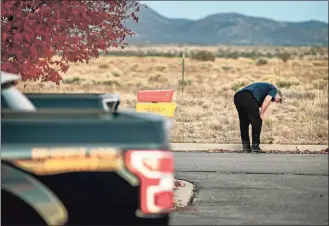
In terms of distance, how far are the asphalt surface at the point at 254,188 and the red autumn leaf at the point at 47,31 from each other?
7.25 feet

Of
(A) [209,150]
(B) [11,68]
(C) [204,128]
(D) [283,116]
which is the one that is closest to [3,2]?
(B) [11,68]

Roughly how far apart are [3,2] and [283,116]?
54.5ft

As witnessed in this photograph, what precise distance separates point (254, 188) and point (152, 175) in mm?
6239

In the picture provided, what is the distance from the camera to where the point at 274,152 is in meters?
14.6

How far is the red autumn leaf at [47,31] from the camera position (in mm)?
7965

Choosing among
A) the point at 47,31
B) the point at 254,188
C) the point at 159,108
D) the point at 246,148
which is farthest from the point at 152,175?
the point at 159,108

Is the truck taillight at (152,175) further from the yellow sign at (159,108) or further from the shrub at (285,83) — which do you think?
the shrub at (285,83)

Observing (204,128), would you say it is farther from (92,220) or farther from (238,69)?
(238,69)

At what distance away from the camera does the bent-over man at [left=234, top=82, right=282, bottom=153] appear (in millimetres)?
14108

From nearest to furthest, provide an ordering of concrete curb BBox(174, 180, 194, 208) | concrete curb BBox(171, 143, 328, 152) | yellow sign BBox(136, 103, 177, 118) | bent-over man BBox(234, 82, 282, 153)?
concrete curb BBox(174, 180, 194, 208) → bent-over man BBox(234, 82, 282, 153) → concrete curb BBox(171, 143, 328, 152) → yellow sign BBox(136, 103, 177, 118)

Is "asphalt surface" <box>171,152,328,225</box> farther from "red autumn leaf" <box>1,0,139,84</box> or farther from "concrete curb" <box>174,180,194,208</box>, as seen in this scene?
"red autumn leaf" <box>1,0,139,84</box>

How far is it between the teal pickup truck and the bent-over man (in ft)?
33.2

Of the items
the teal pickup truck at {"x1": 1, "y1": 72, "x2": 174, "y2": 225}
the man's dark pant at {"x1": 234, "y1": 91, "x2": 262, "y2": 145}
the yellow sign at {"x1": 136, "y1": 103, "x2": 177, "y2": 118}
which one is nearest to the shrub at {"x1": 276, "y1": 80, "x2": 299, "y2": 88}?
the yellow sign at {"x1": 136, "y1": 103, "x2": 177, "y2": 118}

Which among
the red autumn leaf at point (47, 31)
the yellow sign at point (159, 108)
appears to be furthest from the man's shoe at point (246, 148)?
the red autumn leaf at point (47, 31)
